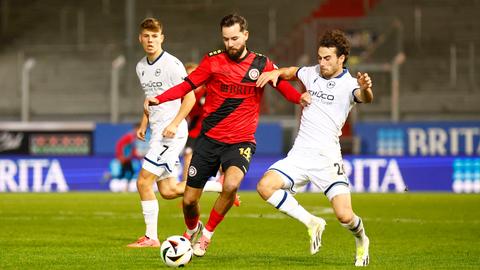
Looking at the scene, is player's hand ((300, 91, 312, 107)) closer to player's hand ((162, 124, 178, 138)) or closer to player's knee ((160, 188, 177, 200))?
player's hand ((162, 124, 178, 138))

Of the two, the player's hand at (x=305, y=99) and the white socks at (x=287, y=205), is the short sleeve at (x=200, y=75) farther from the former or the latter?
the white socks at (x=287, y=205)

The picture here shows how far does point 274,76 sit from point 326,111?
562 millimetres

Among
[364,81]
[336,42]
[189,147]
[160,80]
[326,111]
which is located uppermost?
[336,42]

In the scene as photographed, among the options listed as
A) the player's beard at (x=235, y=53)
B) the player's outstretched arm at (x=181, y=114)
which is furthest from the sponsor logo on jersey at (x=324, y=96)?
the player's outstretched arm at (x=181, y=114)

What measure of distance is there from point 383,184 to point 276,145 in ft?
9.51

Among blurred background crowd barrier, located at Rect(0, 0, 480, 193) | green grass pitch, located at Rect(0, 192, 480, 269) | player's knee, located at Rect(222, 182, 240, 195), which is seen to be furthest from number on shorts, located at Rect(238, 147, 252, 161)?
blurred background crowd barrier, located at Rect(0, 0, 480, 193)

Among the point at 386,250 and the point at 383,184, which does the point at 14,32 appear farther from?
the point at 386,250

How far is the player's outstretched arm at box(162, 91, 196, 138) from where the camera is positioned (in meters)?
9.21

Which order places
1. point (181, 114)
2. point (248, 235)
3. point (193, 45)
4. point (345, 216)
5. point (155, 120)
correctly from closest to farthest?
1. point (345, 216)
2. point (181, 114)
3. point (155, 120)
4. point (248, 235)
5. point (193, 45)

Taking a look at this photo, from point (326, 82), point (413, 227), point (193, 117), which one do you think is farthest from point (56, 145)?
point (326, 82)

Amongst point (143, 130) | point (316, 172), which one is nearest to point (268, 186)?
point (316, 172)

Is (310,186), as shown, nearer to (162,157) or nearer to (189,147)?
(189,147)

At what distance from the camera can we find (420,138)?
24.4m

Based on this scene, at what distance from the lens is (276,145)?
81.8ft
